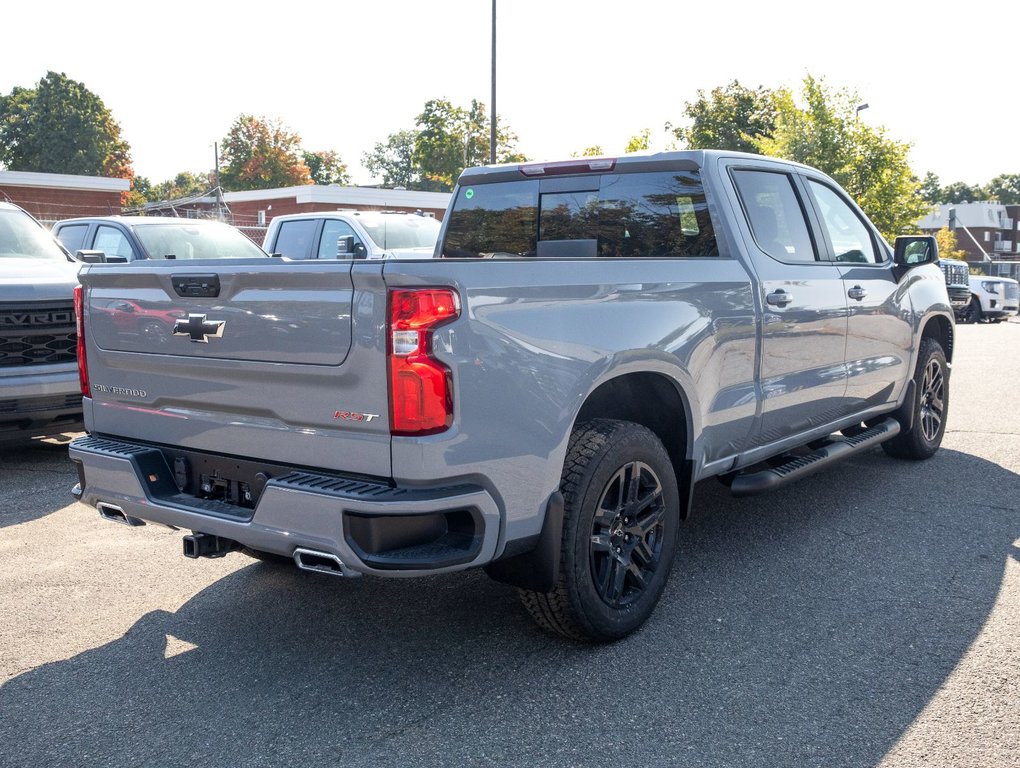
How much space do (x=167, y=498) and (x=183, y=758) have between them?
1.02 metres

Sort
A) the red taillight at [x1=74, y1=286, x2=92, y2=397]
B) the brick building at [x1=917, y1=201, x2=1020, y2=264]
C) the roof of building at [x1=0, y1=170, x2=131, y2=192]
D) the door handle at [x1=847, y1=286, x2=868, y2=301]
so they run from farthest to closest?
the brick building at [x1=917, y1=201, x2=1020, y2=264] < the roof of building at [x1=0, y1=170, x2=131, y2=192] < the door handle at [x1=847, y1=286, x2=868, y2=301] < the red taillight at [x1=74, y1=286, x2=92, y2=397]

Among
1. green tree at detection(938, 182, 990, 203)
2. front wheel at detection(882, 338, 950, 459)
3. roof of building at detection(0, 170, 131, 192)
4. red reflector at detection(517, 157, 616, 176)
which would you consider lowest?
front wheel at detection(882, 338, 950, 459)

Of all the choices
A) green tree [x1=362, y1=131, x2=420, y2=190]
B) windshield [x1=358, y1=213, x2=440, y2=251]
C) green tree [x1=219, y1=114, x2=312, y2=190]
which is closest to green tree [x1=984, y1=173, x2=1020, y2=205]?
green tree [x1=362, y1=131, x2=420, y2=190]

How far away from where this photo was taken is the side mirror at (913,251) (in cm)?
617

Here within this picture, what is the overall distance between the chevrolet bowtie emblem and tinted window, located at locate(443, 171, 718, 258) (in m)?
1.78

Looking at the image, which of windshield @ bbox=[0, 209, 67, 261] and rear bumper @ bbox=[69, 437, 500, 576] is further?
windshield @ bbox=[0, 209, 67, 261]

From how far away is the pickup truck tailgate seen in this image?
10.3 ft

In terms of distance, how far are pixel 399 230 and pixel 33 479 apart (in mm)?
7492

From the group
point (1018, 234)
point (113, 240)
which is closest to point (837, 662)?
point (113, 240)

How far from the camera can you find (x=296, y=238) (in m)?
13.6

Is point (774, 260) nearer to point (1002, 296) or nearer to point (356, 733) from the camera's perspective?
point (356, 733)

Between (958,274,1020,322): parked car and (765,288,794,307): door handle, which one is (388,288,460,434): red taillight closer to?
(765,288,794,307): door handle

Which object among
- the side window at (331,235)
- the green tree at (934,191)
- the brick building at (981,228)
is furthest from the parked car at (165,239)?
the green tree at (934,191)

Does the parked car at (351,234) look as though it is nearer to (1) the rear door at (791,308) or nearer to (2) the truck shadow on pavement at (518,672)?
(1) the rear door at (791,308)
